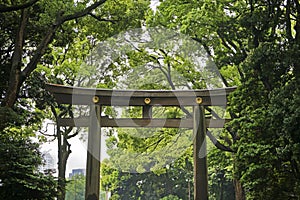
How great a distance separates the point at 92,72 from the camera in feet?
33.2

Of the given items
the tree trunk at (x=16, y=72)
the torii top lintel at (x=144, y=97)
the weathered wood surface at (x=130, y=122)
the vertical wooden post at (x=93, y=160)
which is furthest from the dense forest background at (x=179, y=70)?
the vertical wooden post at (x=93, y=160)

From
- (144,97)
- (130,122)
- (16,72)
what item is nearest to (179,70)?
(144,97)

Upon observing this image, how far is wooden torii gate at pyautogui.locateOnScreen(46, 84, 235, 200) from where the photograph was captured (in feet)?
29.4

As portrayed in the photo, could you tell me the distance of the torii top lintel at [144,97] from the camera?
A: 9.12 meters

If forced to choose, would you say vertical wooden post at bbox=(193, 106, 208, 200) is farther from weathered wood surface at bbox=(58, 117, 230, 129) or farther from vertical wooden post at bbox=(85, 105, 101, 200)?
vertical wooden post at bbox=(85, 105, 101, 200)

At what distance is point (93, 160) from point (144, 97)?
1.92 meters

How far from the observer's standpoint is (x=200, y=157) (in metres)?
9.13

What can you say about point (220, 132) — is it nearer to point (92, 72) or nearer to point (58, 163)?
point (92, 72)

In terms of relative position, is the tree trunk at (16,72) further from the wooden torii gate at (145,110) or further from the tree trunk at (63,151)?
the tree trunk at (63,151)

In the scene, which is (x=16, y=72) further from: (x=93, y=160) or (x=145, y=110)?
(x=145, y=110)

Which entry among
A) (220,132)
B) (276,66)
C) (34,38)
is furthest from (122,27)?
(276,66)

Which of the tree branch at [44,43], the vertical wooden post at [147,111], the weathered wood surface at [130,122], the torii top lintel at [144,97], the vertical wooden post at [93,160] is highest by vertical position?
the tree branch at [44,43]

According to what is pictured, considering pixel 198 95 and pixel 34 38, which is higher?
pixel 34 38

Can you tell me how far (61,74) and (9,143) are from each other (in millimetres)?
4904
